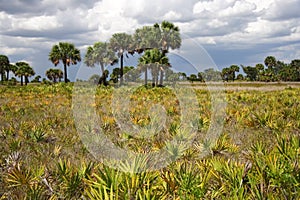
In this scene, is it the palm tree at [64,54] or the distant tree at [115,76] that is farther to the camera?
the palm tree at [64,54]

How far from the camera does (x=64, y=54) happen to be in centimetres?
5684

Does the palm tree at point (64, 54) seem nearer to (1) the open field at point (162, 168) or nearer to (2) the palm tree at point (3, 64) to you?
(2) the palm tree at point (3, 64)

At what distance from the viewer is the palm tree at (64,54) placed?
56500 millimetres

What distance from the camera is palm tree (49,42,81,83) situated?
185ft

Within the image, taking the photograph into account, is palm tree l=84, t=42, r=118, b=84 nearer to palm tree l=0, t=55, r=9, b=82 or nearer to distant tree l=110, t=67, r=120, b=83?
distant tree l=110, t=67, r=120, b=83

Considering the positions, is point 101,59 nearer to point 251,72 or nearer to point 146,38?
point 146,38

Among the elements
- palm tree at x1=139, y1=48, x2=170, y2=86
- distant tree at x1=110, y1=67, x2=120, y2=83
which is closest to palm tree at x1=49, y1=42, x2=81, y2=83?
distant tree at x1=110, y1=67, x2=120, y2=83

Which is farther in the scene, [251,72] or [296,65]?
[251,72]

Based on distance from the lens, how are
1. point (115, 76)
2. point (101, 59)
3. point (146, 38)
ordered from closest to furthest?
point (101, 59) → point (146, 38) → point (115, 76)

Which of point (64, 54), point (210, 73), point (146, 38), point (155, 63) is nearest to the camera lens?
point (210, 73)

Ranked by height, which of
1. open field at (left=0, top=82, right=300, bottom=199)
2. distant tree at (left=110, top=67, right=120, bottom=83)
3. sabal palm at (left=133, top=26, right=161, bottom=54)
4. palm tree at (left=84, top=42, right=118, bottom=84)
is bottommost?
open field at (left=0, top=82, right=300, bottom=199)

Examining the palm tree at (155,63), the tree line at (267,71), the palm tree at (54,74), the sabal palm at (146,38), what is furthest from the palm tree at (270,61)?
the sabal palm at (146,38)

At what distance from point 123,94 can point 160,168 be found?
1539 centimetres

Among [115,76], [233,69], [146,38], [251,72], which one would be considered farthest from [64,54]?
[251,72]
